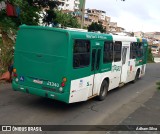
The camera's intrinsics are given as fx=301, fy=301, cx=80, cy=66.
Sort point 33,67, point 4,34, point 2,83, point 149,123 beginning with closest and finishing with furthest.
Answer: point 149,123 < point 33,67 < point 2,83 < point 4,34

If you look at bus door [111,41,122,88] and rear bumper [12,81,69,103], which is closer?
rear bumper [12,81,69,103]

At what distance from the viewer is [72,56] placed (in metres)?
9.52

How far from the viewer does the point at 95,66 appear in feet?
37.1

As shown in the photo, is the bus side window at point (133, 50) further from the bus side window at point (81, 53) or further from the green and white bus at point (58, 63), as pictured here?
the bus side window at point (81, 53)

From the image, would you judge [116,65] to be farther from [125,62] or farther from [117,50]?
[125,62]

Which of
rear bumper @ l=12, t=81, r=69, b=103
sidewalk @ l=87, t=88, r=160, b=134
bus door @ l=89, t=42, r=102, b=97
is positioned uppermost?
bus door @ l=89, t=42, r=102, b=97

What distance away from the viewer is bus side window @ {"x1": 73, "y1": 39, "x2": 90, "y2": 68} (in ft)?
31.9

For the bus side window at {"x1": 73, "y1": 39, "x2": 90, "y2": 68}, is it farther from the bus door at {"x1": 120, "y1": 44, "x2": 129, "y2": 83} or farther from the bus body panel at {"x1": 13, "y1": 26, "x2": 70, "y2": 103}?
the bus door at {"x1": 120, "y1": 44, "x2": 129, "y2": 83}

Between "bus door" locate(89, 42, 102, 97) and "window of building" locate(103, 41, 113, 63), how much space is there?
60 centimetres

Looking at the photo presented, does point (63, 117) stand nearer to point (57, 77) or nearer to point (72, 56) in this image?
point (57, 77)

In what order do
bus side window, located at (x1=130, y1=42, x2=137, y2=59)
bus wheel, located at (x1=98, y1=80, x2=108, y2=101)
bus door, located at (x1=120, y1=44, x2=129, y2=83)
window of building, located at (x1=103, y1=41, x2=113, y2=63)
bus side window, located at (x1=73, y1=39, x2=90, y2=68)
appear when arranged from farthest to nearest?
bus side window, located at (x1=130, y1=42, x2=137, y2=59) → bus door, located at (x1=120, y1=44, x2=129, y2=83) → bus wheel, located at (x1=98, y1=80, x2=108, y2=101) → window of building, located at (x1=103, y1=41, x2=113, y2=63) → bus side window, located at (x1=73, y1=39, x2=90, y2=68)

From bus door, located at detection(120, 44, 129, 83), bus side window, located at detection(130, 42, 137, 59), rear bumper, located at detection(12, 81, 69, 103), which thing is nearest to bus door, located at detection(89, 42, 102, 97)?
rear bumper, located at detection(12, 81, 69, 103)

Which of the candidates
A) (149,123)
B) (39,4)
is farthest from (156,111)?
(39,4)

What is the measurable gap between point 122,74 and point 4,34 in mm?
7489
